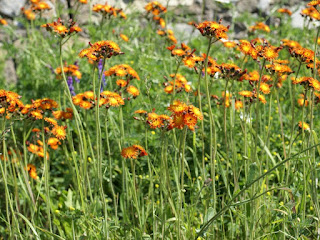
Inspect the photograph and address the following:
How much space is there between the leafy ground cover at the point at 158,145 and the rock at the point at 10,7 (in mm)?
395

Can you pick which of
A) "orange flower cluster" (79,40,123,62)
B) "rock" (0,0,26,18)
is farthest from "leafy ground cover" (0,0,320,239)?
"rock" (0,0,26,18)

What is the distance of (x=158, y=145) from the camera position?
2.66 m

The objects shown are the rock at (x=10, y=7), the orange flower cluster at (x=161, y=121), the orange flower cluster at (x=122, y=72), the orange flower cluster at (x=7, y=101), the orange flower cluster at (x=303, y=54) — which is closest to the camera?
the orange flower cluster at (x=161, y=121)

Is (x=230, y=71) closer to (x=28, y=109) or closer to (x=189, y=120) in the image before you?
(x=189, y=120)

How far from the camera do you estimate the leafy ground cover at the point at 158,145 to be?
6.11 ft

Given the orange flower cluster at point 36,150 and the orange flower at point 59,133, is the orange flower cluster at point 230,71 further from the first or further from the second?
the orange flower cluster at point 36,150

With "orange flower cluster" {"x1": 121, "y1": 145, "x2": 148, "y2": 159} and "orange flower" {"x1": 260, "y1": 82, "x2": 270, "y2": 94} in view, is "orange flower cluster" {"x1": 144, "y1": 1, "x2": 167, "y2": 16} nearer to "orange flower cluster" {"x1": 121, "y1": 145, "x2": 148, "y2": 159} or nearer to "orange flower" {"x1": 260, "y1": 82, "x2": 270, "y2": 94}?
"orange flower" {"x1": 260, "y1": 82, "x2": 270, "y2": 94}

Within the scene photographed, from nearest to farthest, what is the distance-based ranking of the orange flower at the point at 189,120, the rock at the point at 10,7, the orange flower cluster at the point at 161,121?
the orange flower at the point at 189,120 < the orange flower cluster at the point at 161,121 < the rock at the point at 10,7

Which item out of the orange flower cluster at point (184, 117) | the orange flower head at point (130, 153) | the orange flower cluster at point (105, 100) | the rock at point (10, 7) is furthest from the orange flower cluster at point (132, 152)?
the rock at point (10, 7)

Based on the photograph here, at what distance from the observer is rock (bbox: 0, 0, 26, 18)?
4.75 m

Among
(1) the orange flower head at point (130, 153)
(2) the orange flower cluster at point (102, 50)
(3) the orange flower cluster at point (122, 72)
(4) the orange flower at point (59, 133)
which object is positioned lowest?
(1) the orange flower head at point (130, 153)

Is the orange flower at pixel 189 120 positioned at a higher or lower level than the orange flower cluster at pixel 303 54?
lower

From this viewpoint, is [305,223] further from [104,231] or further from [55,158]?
[55,158]

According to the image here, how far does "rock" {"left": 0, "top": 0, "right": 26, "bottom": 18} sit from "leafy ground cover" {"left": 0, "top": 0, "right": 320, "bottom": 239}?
0.40 meters
